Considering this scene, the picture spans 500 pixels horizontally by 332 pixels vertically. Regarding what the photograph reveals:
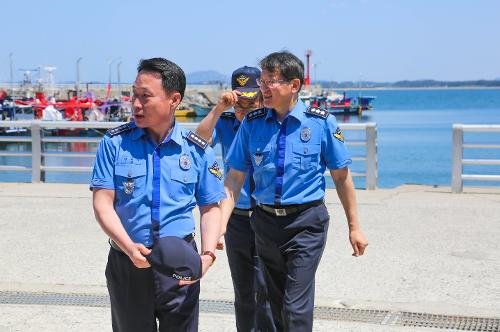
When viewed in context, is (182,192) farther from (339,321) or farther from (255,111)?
(339,321)

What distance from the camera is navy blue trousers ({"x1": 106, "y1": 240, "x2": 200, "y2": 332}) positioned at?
3521 millimetres

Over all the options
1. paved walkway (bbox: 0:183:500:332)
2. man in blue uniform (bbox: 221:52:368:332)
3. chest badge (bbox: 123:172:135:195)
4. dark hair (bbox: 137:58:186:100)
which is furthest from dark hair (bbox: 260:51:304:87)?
paved walkway (bbox: 0:183:500:332)

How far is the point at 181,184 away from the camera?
358 cm

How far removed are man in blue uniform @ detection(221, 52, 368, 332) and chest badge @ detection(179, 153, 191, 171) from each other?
83cm

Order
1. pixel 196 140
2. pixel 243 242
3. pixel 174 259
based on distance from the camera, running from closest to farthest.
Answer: pixel 174 259, pixel 196 140, pixel 243 242

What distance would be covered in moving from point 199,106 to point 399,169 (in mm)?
60844

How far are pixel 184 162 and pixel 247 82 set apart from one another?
1.59m

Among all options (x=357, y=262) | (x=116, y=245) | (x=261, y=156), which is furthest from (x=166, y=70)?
(x=357, y=262)

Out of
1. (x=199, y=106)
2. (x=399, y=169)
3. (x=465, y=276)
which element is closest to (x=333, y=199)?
(x=465, y=276)

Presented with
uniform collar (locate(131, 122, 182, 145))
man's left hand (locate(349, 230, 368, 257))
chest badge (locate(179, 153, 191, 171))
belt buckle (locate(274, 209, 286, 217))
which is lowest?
man's left hand (locate(349, 230, 368, 257))

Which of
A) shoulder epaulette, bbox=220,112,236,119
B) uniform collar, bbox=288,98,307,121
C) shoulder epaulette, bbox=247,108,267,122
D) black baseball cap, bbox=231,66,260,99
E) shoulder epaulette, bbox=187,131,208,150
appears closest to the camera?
shoulder epaulette, bbox=187,131,208,150

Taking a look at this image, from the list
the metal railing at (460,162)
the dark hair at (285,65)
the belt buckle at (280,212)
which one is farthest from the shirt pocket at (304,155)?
the metal railing at (460,162)

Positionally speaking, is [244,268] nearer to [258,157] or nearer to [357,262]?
[258,157]

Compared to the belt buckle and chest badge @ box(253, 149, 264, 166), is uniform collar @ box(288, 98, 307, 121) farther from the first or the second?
the belt buckle
